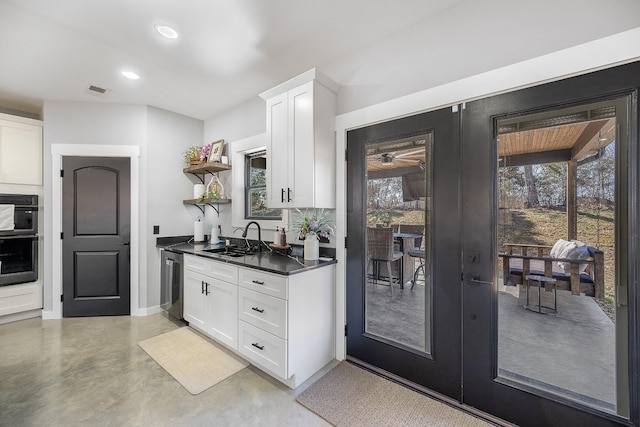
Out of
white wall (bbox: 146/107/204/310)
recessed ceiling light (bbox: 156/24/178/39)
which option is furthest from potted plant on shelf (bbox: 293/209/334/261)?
white wall (bbox: 146/107/204/310)

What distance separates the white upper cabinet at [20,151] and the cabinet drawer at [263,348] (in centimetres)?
350

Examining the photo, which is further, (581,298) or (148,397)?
(148,397)

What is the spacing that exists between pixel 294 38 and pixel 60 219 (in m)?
3.65

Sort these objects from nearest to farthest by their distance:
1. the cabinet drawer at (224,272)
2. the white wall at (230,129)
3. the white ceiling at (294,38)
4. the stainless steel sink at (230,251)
→ the white ceiling at (294,38) → the cabinet drawer at (224,272) → the stainless steel sink at (230,251) → the white wall at (230,129)

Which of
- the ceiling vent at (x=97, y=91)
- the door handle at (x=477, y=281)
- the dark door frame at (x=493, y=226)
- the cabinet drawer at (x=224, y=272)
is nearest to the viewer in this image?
the dark door frame at (x=493, y=226)

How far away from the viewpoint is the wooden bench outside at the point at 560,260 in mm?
1476

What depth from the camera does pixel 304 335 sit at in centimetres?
213

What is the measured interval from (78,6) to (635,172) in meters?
3.61

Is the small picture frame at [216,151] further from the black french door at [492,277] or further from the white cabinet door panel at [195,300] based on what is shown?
the black french door at [492,277]

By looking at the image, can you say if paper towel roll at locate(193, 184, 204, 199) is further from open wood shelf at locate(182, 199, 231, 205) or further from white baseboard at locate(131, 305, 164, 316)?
white baseboard at locate(131, 305, 164, 316)

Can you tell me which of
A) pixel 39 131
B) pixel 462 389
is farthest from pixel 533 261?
pixel 39 131

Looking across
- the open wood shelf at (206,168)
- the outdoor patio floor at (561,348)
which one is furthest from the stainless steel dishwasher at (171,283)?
the outdoor patio floor at (561,348)

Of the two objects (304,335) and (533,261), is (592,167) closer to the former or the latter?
(533,261)

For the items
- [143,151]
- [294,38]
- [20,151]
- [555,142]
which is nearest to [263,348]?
[555,142]
